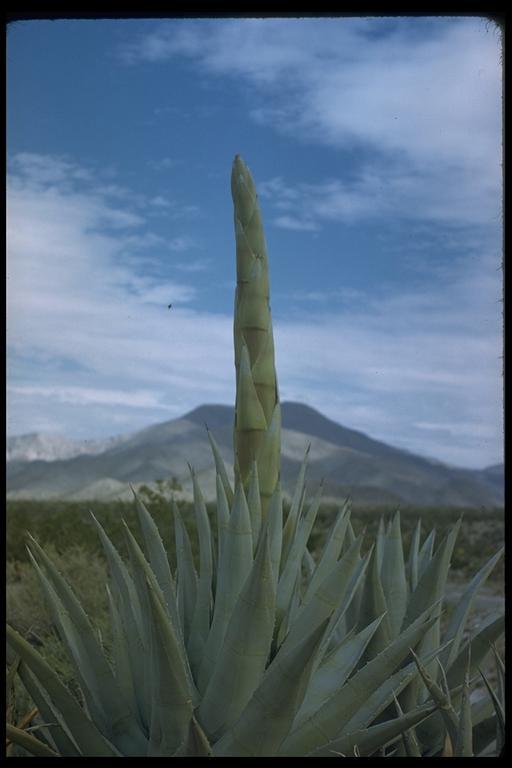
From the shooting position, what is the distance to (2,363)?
1505 mm

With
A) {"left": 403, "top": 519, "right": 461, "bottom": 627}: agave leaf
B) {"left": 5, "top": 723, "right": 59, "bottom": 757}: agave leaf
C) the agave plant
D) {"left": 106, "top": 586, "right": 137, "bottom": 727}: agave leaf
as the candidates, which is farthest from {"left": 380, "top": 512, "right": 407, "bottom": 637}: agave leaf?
{"left": 5, "top": 723, "right": 59, "bottom": 757}: agave leaf

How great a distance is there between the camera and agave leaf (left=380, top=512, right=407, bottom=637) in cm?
238

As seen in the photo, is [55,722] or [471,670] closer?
[55,722]

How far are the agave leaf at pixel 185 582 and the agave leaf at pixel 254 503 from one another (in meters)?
0.23

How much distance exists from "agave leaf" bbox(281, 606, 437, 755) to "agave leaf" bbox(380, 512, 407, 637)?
726 mm

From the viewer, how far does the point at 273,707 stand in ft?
4.88

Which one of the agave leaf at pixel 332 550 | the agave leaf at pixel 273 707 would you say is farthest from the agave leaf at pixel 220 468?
the agave leaf at pixel 273 707

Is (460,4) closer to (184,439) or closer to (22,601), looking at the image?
(22,601)

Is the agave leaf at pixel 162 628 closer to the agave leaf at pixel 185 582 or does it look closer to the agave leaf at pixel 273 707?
the agave leaf at pixel 273 707

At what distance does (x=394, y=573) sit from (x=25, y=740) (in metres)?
1.14

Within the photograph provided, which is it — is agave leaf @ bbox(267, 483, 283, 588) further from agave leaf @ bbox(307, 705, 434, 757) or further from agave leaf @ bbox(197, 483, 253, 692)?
agave leaf @ bbox(307, 705, 434, 757)

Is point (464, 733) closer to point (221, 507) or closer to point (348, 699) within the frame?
point (348, 699)

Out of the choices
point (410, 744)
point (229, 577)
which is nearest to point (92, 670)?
point (229, 577)

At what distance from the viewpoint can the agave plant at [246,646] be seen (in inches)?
59.7
